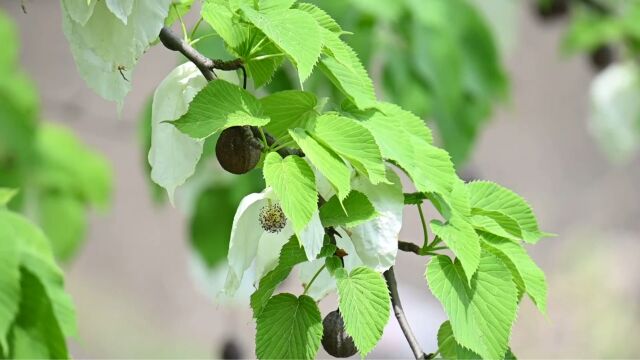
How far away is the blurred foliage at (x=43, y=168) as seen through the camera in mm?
1683

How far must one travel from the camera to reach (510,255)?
617 mm

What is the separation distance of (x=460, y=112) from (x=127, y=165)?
83.0 inches

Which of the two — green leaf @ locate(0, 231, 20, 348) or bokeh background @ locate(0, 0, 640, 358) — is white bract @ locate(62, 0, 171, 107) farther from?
bokeh background @ locate(0, 0, 640, 358)

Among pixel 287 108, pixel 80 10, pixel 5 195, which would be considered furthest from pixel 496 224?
pixel 5 195

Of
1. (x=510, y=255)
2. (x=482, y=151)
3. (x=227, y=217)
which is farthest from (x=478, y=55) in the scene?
(x=482, y=151)

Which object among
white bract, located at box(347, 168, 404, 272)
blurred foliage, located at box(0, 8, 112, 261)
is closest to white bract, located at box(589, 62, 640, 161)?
blurred foliage, located at box(0, 8, 112, 261)

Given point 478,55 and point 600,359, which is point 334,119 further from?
point 600,359

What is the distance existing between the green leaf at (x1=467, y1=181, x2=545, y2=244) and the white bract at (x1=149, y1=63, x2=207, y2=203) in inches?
6.2

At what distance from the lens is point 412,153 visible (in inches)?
23.1

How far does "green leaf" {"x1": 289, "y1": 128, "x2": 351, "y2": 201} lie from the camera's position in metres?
0.54

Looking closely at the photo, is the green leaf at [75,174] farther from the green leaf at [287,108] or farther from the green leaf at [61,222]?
the green leaf at [287,108]

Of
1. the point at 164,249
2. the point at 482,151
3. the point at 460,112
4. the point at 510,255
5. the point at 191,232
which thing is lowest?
the point at 164,249

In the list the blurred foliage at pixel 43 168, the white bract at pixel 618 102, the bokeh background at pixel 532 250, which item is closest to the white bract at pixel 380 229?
the blurred foliage at pixel 43 168

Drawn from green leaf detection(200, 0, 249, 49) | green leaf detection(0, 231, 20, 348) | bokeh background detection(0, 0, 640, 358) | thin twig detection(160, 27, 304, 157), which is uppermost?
green leaf detection(200, 0, 249, 49)
